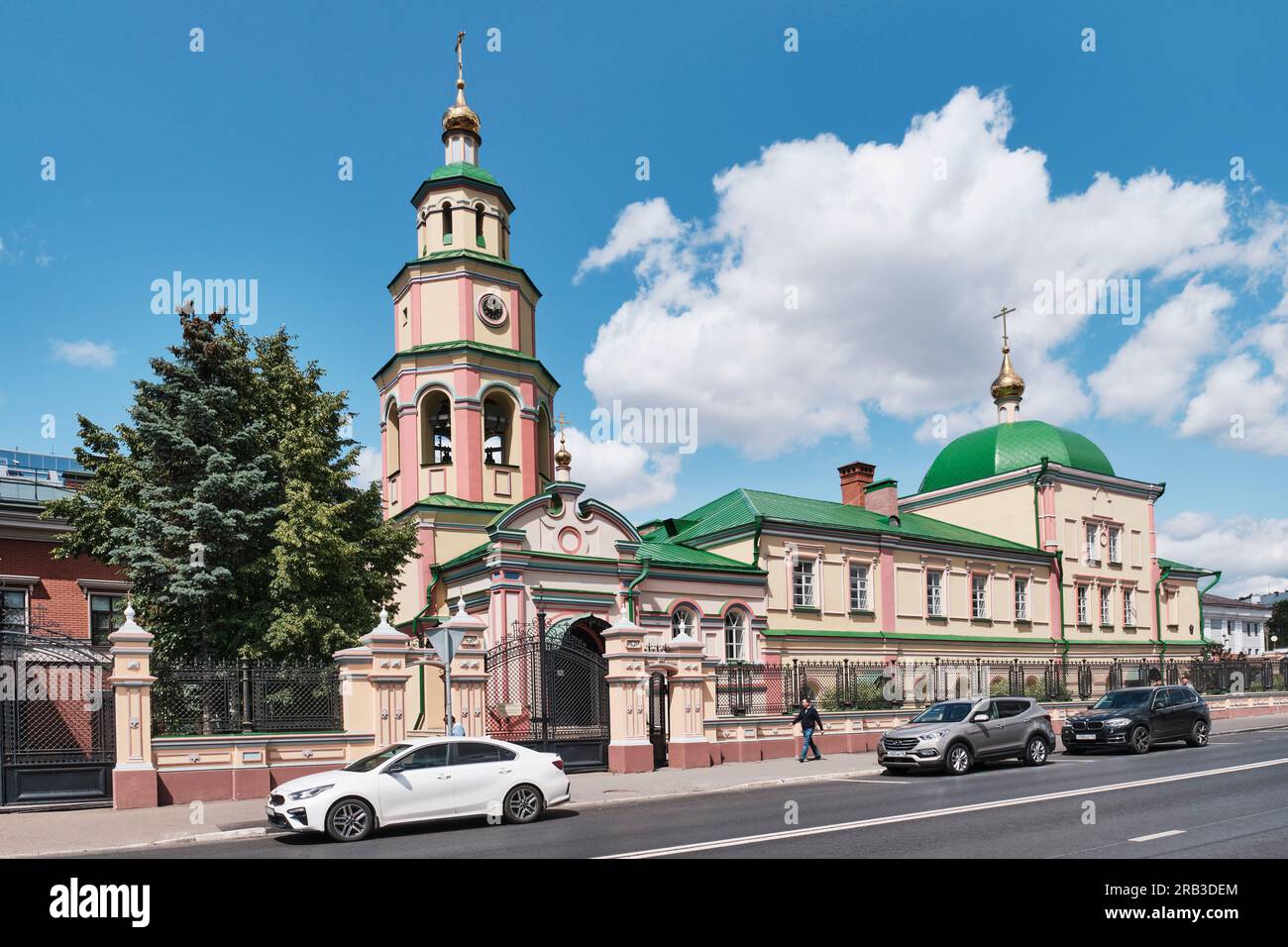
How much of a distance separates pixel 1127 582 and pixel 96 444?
42010 mm

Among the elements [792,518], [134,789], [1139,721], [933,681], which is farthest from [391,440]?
[1139,721]

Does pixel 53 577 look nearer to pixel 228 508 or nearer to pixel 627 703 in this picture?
pixel 228 508

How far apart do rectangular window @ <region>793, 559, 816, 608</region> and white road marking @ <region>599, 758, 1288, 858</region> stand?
56.3 feet

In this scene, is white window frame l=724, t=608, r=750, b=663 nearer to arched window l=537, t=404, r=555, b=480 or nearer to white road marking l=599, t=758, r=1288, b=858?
arched window l=537, t=404, r=555, b=480

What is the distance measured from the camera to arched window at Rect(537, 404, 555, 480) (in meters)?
33.0

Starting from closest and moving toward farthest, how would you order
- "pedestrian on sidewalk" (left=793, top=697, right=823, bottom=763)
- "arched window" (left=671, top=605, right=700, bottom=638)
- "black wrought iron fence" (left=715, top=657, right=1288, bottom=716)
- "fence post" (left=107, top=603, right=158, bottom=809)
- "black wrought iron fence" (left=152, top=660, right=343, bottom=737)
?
"fence post" (left=107, top=603, right=158, bottom=809) < "black wrought iron fence" (left=152, top=660, right=343, bottom=737) < "pedestrian on sidewalk" (left=793, top=697, right=823, bottom=763) < "black wrought iron fence" (left=715, top=657, right=1288, bottom=716) < "arched window" (left=671, top=605, right=700, bottom=638)

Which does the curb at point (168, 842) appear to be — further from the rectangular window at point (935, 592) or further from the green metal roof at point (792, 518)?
the rectangular window at point (935, 592)

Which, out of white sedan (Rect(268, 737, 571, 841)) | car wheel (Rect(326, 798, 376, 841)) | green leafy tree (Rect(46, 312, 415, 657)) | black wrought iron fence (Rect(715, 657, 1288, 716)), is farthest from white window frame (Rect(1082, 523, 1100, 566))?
car wheel (Rect(326, 798, 376, 841))

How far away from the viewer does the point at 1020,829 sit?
11.6 metres

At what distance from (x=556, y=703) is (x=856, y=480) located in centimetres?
2389

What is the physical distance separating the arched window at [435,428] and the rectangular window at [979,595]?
833 inches

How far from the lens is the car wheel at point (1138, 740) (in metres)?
23.3

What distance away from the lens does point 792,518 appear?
114 ft

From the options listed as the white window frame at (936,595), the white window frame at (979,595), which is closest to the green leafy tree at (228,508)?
the white window frame at (936,595)
